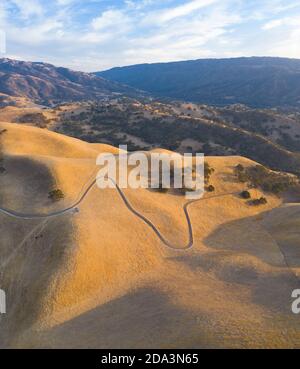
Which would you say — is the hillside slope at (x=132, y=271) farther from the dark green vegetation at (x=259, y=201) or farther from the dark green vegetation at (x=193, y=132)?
the dark green vegetation at (x=193, y=132)

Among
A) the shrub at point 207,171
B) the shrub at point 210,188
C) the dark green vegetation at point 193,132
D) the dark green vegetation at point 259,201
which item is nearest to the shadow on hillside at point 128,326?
the shrub at point 210,188

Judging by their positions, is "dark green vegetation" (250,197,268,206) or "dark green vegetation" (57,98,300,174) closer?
"dark green vegetation" (250,197,268,206)

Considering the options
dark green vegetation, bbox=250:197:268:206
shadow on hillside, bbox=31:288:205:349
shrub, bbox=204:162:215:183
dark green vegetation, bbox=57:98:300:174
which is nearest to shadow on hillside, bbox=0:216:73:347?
shadow on hillside, bbox=31:288:205:349

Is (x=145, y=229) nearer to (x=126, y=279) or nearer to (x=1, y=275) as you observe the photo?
(x=126, y=279)

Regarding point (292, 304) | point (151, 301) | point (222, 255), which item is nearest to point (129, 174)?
point (222, 255)

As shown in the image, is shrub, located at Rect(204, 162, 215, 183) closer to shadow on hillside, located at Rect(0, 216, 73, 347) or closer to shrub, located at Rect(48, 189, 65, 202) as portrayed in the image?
shrub, located at Rect(48, 189, 65, 202)

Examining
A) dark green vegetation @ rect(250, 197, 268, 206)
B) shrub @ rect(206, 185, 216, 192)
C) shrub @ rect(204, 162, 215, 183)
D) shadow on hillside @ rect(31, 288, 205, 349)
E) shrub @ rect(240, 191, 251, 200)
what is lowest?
shadow on hillside @ rect(31, 288, 205, 349)

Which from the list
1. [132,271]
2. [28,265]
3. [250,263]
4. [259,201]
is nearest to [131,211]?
[132,271]
